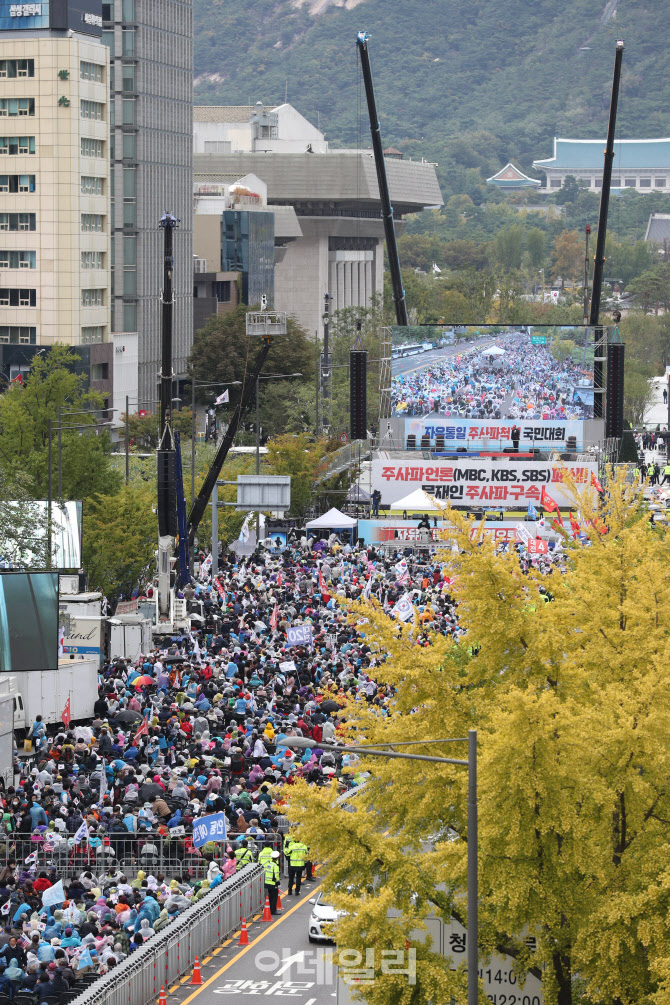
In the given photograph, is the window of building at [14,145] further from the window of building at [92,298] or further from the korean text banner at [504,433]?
the korean text banner at [504,433]

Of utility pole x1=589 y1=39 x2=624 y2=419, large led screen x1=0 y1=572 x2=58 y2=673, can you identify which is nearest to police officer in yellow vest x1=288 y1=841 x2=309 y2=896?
large led screen x1=0 y1=572 x2=58 y2=673

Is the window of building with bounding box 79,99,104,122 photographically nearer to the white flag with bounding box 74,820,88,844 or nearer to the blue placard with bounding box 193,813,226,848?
the white flag with bounding box 74,820,88,844

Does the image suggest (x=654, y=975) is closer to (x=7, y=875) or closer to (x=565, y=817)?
(x=565, y=817)

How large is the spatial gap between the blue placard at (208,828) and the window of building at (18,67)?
239ft

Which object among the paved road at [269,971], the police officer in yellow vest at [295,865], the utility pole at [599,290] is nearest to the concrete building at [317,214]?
the utility pole at [599,290]

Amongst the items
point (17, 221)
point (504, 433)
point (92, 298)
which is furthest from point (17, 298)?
point (504, 433)

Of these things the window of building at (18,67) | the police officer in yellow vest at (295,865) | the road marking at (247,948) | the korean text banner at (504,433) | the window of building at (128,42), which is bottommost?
the road marking at (247,948)

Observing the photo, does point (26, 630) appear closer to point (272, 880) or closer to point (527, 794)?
point (272, 880)

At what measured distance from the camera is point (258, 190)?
152 m

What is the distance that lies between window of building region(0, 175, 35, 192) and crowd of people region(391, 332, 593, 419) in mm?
27381

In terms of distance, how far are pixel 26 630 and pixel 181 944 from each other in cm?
1349

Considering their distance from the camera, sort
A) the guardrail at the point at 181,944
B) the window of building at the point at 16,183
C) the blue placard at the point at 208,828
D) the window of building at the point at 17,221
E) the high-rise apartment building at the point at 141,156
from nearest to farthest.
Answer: the guardrail at the point at 181,944 → the blue placard at the point at 208,828 → the window of building at the point at 16,183 → the window of building at the point at 17,221 → the high-rise apartment building at the point at 141,156

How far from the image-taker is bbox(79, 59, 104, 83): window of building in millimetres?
93950

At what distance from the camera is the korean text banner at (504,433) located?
243 ft
